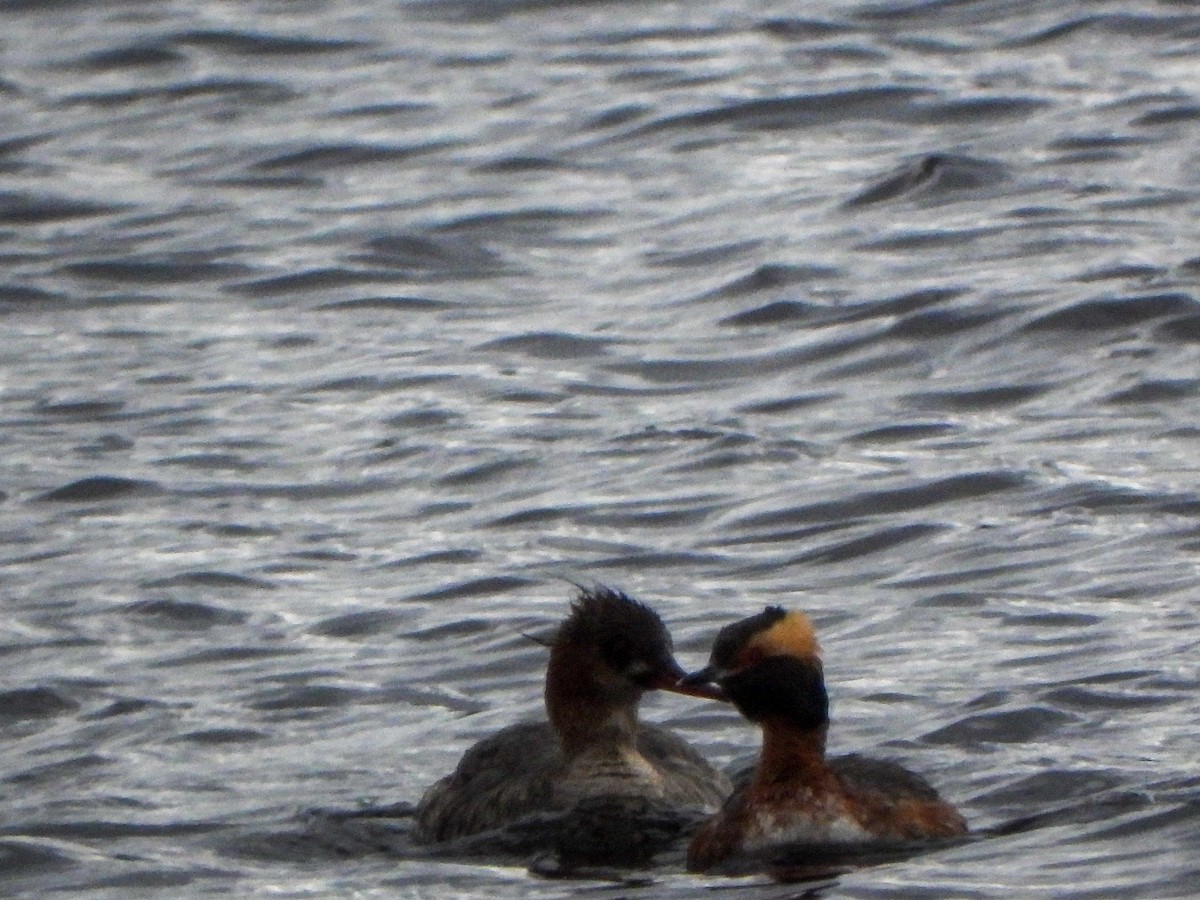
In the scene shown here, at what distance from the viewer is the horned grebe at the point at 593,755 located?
11.1 metres

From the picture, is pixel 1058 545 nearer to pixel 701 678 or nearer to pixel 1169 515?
pixel 1169 515

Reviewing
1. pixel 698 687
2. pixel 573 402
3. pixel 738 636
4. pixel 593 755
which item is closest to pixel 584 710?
pixel 593 755

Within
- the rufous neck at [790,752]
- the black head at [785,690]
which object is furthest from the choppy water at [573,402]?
the black head at [785,690]

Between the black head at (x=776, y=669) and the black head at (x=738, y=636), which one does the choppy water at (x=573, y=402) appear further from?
the black head at (x=738, y=636)

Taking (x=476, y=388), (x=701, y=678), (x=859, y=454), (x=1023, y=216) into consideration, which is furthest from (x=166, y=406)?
(x=701, y=678)

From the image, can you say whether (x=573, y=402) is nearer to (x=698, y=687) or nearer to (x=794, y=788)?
(x=698, y=687)

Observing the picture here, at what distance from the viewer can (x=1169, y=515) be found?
1442 centimetres

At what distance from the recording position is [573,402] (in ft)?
57.0

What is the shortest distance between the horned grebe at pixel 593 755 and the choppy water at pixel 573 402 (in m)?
0.45

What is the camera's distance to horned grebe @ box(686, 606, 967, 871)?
10289 millimetres

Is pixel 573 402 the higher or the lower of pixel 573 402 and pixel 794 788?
the lower

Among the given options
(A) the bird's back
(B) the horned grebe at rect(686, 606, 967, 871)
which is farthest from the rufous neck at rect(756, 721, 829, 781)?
(A) the bird's back

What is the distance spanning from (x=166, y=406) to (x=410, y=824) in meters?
6.87

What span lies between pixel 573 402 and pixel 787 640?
6.99 meters
